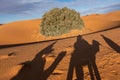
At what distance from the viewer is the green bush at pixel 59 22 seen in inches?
1037

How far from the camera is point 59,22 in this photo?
2644 centimetres

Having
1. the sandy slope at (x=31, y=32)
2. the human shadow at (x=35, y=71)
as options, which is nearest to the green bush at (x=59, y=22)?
the sandy slope at (x=31, y=32)

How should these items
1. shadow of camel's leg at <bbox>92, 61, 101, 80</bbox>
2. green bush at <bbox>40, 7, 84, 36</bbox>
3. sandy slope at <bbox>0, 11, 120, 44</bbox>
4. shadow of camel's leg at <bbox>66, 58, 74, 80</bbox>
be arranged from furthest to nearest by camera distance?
sandy slope at <bbox>0, 11, 120, 44</bbox> < green bush at <bbox>40, 7, 84, 36</bbox> < shadow of camel's leg at <bbox>66, 58, 74, 80</bbox> < shadow of camel's leg at <bbox>92, 61, 101, 80</bbox>

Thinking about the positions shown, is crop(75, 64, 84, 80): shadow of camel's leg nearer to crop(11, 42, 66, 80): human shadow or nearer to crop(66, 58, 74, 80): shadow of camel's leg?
crop(66, 58, 74, 80): shadow of camel's leg

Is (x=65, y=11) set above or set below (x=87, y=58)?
above

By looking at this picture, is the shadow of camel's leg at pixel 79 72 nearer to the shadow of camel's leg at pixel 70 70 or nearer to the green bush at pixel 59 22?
the shadow of camel's leg at pixel 70 70

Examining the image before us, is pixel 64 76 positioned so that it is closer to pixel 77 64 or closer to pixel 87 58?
pixel 77 64

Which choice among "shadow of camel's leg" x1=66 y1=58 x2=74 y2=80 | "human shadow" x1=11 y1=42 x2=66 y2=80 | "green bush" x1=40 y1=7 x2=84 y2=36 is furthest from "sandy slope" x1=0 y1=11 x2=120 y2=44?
"shadow of camel's leg" x1=66 y1=58 x2=74 y2=80

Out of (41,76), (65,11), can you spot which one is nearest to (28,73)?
(41,76)

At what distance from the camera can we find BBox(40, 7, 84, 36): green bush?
26.3m

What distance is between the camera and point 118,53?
10.9 metres

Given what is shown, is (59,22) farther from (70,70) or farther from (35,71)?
(70,70)

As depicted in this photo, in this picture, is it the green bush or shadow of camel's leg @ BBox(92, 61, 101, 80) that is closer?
shadow of camel's leg @ BBox(92, 61, 101, 80)

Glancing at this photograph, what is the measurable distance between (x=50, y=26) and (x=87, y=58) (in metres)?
16.0
